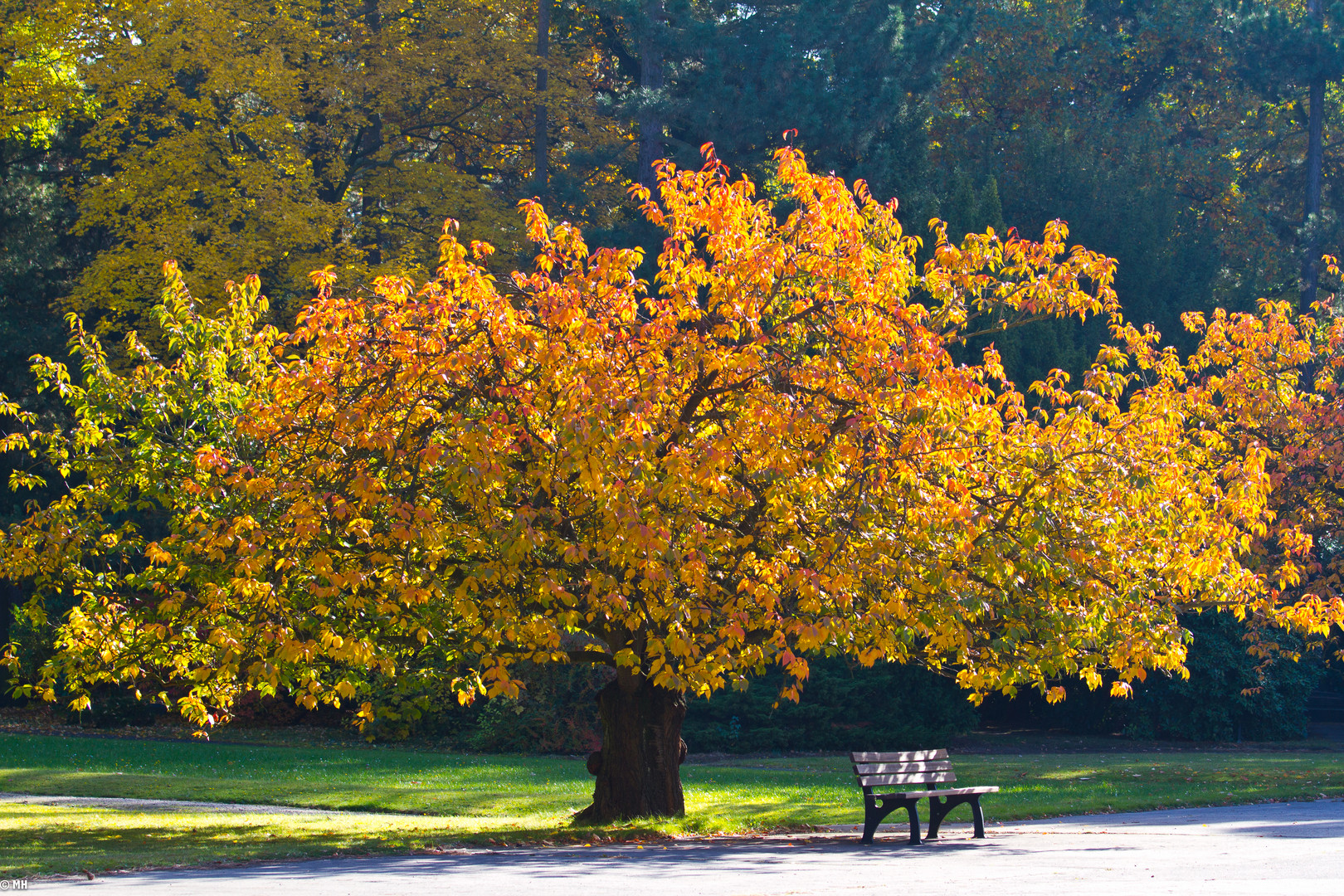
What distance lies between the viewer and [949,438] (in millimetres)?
11367

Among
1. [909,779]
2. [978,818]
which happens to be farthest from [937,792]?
[978,818]

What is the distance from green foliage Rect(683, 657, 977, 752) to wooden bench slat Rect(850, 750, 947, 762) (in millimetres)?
10716

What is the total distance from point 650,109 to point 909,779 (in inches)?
830

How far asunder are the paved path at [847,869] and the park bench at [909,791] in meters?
0.24

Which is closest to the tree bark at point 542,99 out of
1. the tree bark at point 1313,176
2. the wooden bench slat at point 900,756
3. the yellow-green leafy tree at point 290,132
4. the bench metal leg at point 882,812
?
the yellow-green leafy tree at point 290,132

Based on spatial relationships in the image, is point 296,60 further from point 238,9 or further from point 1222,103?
point 1222,103

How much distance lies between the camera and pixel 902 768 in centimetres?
1216

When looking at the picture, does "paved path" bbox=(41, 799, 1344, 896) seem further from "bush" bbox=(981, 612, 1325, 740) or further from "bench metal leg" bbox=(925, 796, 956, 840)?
"bush" bbox=(981, 612, 1325, 740)

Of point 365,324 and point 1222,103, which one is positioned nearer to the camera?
point 365,324

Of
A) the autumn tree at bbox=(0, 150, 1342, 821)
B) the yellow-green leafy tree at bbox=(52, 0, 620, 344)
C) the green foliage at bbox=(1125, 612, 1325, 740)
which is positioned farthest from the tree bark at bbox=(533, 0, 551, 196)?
the autumn tree at bbox=(0, 150, 1342, 821)

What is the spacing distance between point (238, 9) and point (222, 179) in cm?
375

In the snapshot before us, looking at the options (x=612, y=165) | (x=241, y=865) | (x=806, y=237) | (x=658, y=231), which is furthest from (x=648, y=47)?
(x=241, y=865)

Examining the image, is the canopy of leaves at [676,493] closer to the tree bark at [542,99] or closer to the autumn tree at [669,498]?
the autumn tree at [669,498]

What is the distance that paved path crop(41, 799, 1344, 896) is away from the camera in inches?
352
